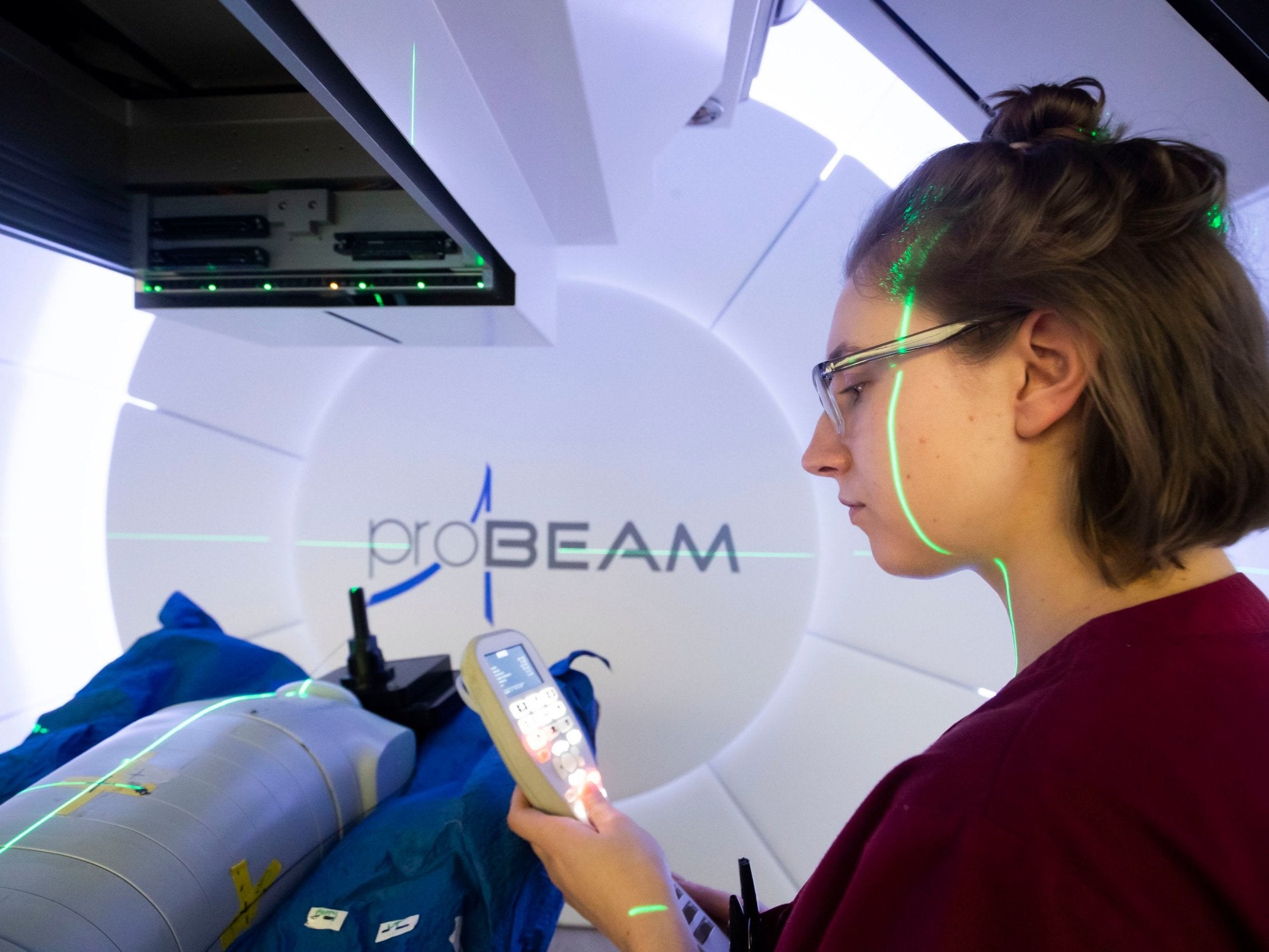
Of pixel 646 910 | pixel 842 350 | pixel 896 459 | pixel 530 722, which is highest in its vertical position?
pixel 842 350

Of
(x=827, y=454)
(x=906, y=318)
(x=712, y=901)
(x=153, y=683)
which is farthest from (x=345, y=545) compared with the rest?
(x=906, y=318)

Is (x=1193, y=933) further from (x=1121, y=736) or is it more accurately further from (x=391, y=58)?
(x=391, y=58)

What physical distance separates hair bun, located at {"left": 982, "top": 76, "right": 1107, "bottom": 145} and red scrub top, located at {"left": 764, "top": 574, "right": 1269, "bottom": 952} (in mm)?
416

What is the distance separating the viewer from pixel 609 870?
2.44 feet

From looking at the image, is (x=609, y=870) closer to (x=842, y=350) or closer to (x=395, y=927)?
(x=395, y=927)

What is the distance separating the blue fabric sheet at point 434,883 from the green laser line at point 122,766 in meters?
0.23

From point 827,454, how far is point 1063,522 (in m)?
0.21

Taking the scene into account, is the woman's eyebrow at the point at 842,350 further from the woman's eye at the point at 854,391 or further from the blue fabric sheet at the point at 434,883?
the blue fabric sheet at the point at 434,883

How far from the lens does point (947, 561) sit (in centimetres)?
65

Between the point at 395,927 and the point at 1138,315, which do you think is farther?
the point at 395,927

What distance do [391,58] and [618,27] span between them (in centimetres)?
24

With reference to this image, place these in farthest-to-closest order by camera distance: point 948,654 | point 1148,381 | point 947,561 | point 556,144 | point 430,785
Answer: point 948,654 < point 430,785 < point 556,144 < point 947,561 < point 1148,381

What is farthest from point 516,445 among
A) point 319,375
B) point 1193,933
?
point 1193,933

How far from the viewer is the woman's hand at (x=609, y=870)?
0.68 metres
